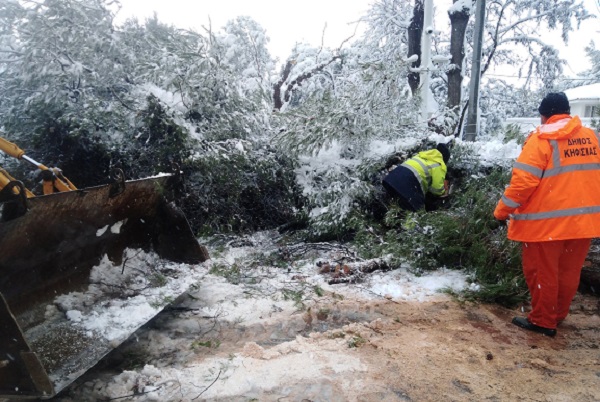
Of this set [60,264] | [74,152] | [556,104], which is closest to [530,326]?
[556,104]

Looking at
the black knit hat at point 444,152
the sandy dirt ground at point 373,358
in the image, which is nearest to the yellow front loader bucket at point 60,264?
the sandy dirt ground at point 373,358

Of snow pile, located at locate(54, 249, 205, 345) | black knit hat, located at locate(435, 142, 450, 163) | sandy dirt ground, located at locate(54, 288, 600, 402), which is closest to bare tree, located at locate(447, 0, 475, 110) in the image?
black knit hat, located at locate(435, 142, 450, 163)

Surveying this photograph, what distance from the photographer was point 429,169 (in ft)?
16.6

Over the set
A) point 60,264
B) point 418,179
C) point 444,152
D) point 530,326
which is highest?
point 444,152

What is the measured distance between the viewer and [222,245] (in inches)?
209

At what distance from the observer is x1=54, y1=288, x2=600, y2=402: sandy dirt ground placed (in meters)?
2.36

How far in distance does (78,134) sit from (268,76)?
3.38 m

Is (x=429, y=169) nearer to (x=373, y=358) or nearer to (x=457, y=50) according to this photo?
(x=373, y=358)

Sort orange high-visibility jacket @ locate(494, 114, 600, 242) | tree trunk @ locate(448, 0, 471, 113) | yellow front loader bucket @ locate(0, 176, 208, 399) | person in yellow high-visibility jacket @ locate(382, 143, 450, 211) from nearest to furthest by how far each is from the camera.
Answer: yellow front loader bucket @ locate(0, 176, 208, 399), orange high-visibility jacket @ locate(494, 114, 600, 242), person in yellow high-visibility jacket @ locate(382, 143, 450, 211), tree trunk @ locate(448, 0, 471, 113)

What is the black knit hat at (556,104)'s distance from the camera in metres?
3.08

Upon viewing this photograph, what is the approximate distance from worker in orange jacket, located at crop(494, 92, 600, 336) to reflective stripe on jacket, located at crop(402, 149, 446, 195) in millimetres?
1924

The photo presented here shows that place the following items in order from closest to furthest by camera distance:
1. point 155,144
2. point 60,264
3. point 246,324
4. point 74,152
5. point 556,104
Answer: point 60,264 < point 556,104 < point 246,324 < point 155,144 < point 74,152

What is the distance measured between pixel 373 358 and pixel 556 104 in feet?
7.60

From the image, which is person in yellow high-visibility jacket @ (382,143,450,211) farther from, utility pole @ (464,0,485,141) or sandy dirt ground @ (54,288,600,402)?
utility pole @ (464,0,485,141)
